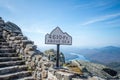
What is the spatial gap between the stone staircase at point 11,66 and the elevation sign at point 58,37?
6.90ft

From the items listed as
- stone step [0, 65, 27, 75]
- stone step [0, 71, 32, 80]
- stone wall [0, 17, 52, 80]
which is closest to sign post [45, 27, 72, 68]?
stone wall [0, 17, 52, 80]

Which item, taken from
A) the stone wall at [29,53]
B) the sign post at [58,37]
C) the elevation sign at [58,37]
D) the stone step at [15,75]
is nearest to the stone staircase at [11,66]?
the stone step at [15,75]

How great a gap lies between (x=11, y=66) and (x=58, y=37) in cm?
290

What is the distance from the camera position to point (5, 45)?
1012cm

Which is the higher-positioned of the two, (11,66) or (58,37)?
(58,37)

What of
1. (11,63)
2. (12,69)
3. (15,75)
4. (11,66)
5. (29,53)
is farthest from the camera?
(29,53)

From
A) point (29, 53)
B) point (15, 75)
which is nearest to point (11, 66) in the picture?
point (15, 75)

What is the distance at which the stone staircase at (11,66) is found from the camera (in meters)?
7.56

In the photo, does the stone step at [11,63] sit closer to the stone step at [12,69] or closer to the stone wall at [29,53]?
the stone wall at [29,53]

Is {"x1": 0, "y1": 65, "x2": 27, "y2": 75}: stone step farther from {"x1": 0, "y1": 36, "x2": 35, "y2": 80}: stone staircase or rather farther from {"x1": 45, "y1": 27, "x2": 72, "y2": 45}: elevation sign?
{"x1": 45, "y1": 27, "x2": 72, "y2": 45}: elevation sign

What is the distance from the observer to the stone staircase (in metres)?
7.56

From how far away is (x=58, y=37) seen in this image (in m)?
7.72

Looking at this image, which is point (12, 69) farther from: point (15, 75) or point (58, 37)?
point (58, 37)

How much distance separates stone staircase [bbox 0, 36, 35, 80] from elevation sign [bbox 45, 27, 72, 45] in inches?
82.9
